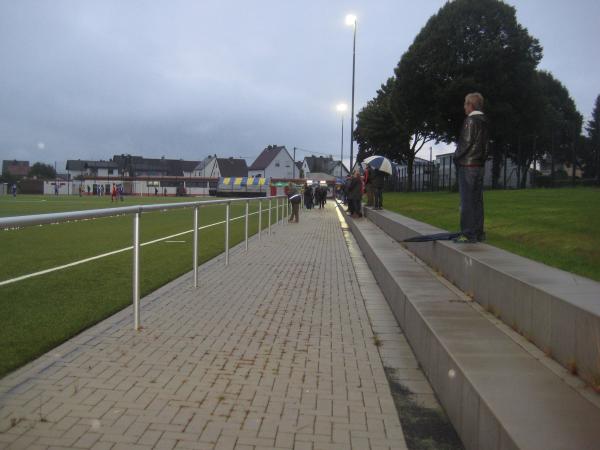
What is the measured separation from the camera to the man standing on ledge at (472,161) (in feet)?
22.2

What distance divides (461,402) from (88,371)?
260cm

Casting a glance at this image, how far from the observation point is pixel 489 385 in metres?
2.99

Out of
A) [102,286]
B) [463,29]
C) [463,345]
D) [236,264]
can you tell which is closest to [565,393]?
[463,345]

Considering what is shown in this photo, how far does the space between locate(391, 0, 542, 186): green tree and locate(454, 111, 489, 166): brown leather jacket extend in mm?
32327

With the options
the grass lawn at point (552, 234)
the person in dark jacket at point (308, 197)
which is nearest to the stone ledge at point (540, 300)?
the grass lawn at point (552, 234)

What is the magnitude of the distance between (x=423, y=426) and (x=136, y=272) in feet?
10.7

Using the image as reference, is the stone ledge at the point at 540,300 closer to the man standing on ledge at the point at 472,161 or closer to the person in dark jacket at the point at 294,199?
the man standing on ledge at the point at 472,161

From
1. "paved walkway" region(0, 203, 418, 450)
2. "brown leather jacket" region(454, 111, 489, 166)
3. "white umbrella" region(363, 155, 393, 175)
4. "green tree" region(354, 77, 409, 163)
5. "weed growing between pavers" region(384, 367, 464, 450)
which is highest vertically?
"green tree" region(354, 77, 409, 163)

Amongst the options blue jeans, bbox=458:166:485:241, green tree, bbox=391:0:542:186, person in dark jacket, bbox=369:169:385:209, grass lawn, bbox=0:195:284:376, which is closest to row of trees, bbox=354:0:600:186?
green tree, bbox=391:0:542:186

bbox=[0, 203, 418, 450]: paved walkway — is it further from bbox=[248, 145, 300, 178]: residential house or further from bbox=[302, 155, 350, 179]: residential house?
bbox=[302, 155, 350, 179]: residential house

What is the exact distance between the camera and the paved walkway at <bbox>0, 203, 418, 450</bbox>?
3.25 m

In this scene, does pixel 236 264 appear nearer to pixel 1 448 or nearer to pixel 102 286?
pixel 102 286

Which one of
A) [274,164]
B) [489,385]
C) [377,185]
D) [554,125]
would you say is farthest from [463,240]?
[274,164]

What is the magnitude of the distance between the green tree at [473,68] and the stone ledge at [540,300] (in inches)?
1332
